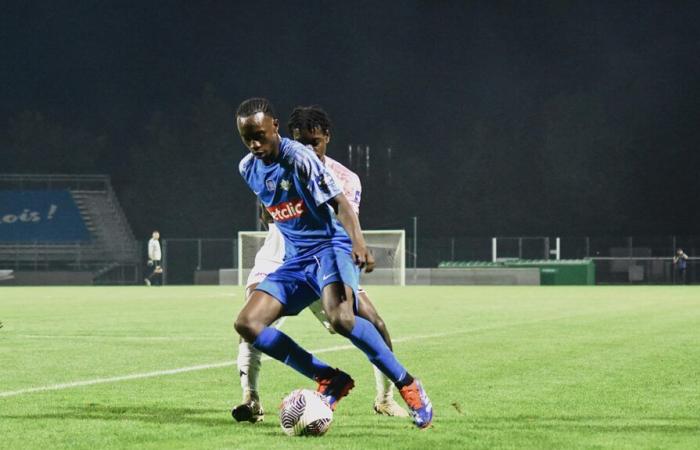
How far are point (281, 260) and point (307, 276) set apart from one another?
1246mm

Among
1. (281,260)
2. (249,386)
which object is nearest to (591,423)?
(249,386)

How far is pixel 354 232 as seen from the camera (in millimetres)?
7012

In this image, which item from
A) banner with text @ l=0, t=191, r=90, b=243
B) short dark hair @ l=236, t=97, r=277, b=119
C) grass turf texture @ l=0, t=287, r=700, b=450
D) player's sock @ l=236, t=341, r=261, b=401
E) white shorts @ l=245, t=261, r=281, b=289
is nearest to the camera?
grass turf texture @ l=0, t=287, r=700, b=450

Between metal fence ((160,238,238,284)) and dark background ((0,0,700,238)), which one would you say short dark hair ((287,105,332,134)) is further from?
dark background ((0,0,700,238))

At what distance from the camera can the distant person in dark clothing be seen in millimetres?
56625

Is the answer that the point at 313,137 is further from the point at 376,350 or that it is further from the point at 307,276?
the point at 376,350

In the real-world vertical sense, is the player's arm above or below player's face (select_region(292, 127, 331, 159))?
below

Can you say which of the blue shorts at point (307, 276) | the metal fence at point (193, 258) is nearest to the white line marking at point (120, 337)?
the blue shorts at point (307, 276)

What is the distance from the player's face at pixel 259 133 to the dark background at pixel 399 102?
69.5 meters

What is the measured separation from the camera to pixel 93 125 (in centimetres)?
9031

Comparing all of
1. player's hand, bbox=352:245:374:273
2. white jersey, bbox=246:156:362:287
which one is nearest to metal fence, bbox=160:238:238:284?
white jersey, bbox=246:156:362:287

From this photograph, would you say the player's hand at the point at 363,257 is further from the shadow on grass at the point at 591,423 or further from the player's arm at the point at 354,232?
the shadow on grass at the point at 591,423

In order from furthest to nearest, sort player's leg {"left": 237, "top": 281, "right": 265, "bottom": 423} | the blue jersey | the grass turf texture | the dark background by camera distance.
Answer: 1. the dark background
2. player's leg {"left": 237, "top": 281, "right": 265, "bottom": 423}
3. the blue jersey
4. the grass turf texture

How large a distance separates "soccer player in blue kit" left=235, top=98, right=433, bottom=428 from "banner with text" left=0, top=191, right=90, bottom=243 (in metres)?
60.5
